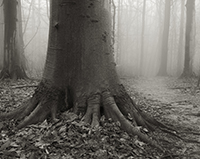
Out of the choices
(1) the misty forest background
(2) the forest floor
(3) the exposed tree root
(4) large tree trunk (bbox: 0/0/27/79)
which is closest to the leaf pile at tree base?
(2) the forest floor

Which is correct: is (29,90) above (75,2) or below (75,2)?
below

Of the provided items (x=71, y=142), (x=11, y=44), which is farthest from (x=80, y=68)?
(x=11, y=44)

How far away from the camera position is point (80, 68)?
3.62 metres

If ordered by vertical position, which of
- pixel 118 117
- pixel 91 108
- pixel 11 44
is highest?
pixel 11 44

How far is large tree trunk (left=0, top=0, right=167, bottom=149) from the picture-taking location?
3.56 m

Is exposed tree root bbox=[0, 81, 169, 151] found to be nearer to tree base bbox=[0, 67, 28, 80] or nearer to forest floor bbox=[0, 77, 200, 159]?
forest floor bbox=[0, 77, 200, 159]

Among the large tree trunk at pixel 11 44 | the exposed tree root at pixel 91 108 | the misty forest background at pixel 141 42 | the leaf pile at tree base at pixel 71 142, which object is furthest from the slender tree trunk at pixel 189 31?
the leaf pile at tree base at pixel 71 142

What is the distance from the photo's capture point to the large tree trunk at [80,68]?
356cm

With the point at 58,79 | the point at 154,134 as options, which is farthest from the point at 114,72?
the point at 154,134

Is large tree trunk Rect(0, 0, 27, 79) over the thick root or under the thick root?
over

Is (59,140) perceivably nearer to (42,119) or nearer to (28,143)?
(28,143)

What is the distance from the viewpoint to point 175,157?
2.96 m

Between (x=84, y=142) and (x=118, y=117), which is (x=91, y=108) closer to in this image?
(x=118, y=117)

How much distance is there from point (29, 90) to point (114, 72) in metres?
3.89
